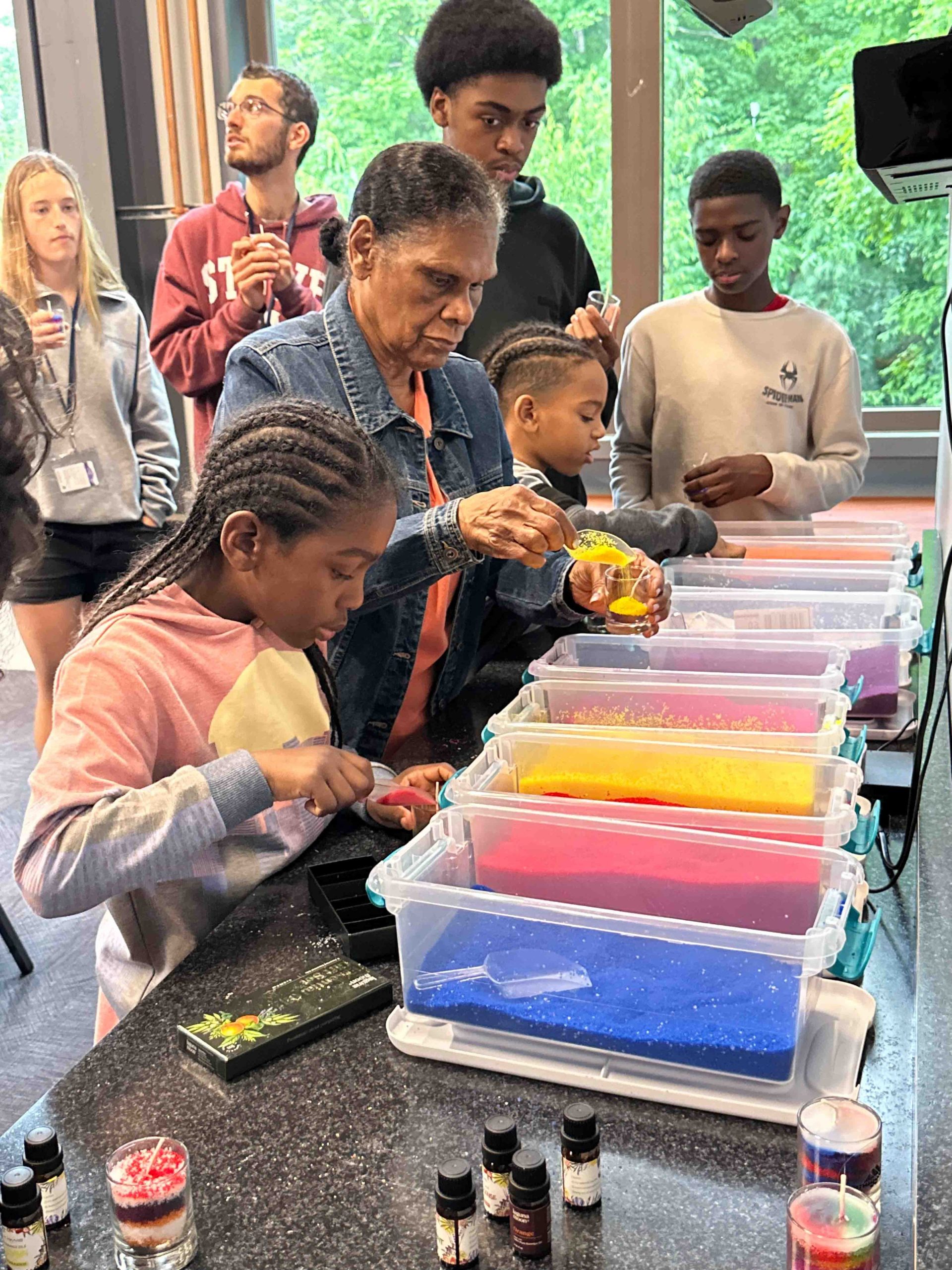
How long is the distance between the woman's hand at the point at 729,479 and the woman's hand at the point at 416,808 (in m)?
1.02

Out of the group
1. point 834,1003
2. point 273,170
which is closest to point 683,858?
point 834,1003

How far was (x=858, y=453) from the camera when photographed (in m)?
2.38

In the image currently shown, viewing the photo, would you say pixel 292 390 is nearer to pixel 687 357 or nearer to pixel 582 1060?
pixel 582 1060

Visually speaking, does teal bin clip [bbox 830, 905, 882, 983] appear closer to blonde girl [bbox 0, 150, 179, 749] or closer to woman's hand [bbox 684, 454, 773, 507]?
woman's hand [bbox 684, 454, 773, 507]

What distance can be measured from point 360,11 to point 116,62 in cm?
83

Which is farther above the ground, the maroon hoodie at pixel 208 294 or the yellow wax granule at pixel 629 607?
the maroon hoodie at pixel 208 294

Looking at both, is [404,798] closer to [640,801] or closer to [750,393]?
[640,801]

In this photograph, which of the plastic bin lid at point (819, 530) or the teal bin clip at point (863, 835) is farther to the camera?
the plastic bin lid at point (819, 530)

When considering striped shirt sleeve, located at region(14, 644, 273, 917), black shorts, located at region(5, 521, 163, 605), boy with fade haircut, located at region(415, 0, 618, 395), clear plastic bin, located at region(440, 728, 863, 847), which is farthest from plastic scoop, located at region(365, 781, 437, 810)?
black shorts, located at region(5, 521, 163, 605)

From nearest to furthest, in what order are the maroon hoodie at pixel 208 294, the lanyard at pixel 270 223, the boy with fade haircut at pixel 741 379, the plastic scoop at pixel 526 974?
the plastic scoop at pixel 526 974 < the boy with fade haircut at pixel 741 379 < the maroon hoodie at pixel 208 294 < the lanyard at pixel 270 223

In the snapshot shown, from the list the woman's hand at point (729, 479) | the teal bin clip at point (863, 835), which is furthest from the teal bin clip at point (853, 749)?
the woman's hand at point (729, 479)

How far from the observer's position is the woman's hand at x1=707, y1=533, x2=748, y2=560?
1985 millimetres

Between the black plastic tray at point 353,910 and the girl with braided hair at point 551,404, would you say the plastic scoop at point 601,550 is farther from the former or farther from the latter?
the black plastic tray at point 353,910

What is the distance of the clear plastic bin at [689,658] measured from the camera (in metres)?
1.40
